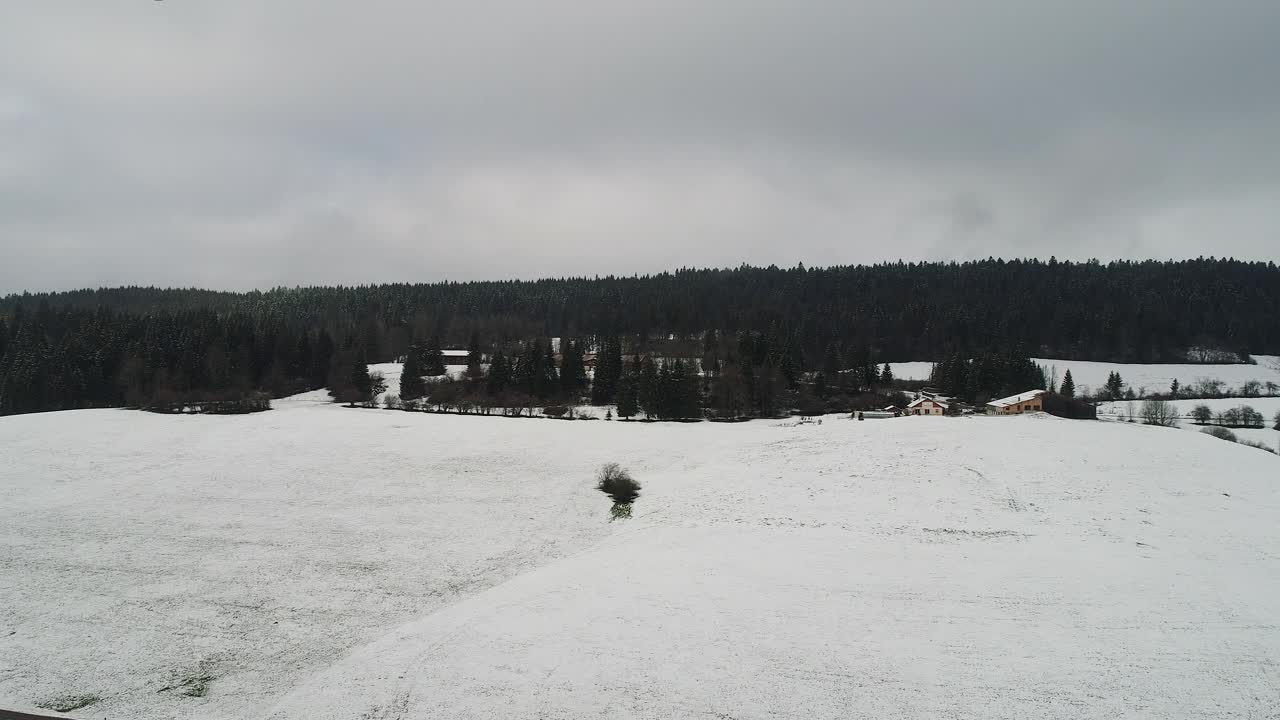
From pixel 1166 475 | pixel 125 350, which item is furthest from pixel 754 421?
pixel 125 350

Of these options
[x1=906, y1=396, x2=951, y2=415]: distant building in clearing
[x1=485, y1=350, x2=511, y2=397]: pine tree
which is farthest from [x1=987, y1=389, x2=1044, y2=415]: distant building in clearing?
[x1=485, y1=350, x2=511, y2=397]: pine tree

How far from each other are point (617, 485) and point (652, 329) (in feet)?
362

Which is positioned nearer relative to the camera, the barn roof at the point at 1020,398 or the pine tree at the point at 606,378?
the barn roof at the point at 1020,398

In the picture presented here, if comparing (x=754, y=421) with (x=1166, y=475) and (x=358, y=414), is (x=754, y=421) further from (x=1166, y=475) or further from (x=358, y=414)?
(x=358, y=414)

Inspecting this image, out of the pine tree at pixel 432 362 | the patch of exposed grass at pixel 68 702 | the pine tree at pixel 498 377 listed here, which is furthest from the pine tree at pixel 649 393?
the patch of exposed grass at pixel 68 702

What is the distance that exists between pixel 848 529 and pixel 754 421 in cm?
4096

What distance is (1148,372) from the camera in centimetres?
12506

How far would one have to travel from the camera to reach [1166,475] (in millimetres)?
31453

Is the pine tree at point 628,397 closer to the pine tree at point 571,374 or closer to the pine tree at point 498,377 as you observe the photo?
the pine tree at point 571,374

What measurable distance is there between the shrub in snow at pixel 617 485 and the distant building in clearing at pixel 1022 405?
5561cm

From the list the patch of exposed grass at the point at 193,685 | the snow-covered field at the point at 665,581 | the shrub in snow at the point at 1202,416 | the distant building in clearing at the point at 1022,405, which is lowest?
the patch of exposed grass at the point at 193,685

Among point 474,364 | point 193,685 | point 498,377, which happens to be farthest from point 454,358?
point 193,685

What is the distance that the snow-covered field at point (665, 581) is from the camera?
46.0 feet

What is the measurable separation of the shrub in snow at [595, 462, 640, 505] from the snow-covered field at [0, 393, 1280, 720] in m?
0.90
